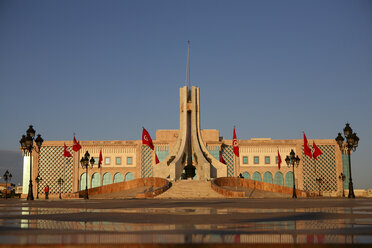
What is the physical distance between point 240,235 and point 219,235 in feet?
0.73

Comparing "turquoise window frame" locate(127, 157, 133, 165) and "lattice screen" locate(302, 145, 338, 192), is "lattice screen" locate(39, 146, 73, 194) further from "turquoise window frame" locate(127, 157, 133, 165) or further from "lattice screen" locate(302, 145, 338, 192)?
"lattice screen" locate(302, 145, 338, 192)

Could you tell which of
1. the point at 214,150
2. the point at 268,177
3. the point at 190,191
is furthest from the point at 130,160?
the point at 190,191

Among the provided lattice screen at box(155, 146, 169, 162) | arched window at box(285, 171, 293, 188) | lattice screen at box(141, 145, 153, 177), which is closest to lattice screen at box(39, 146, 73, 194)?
lattice screen at box(141, 145, 153, 177)

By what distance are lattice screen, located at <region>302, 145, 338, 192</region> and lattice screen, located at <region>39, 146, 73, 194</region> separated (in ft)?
126

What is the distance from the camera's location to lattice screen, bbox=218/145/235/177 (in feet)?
222

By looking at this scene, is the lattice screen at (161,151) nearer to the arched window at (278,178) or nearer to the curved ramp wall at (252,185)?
the arched window at (278,178)

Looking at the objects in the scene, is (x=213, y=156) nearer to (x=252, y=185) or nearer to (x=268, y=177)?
(x=268, y=177)

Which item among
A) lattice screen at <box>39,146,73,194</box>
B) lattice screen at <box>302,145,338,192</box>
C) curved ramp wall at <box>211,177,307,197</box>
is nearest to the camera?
curved ramp wall at <box>211,177,307,197</box>

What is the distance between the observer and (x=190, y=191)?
112ft

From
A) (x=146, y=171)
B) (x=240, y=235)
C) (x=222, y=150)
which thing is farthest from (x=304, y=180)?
(x=240, y=235)

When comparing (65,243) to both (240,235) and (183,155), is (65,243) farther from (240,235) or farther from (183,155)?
(183,155)

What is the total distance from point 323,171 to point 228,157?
1563cm

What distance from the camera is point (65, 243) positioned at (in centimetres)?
382

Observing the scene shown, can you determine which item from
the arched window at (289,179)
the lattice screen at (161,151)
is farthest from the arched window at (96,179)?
the arched window at (289,179)
